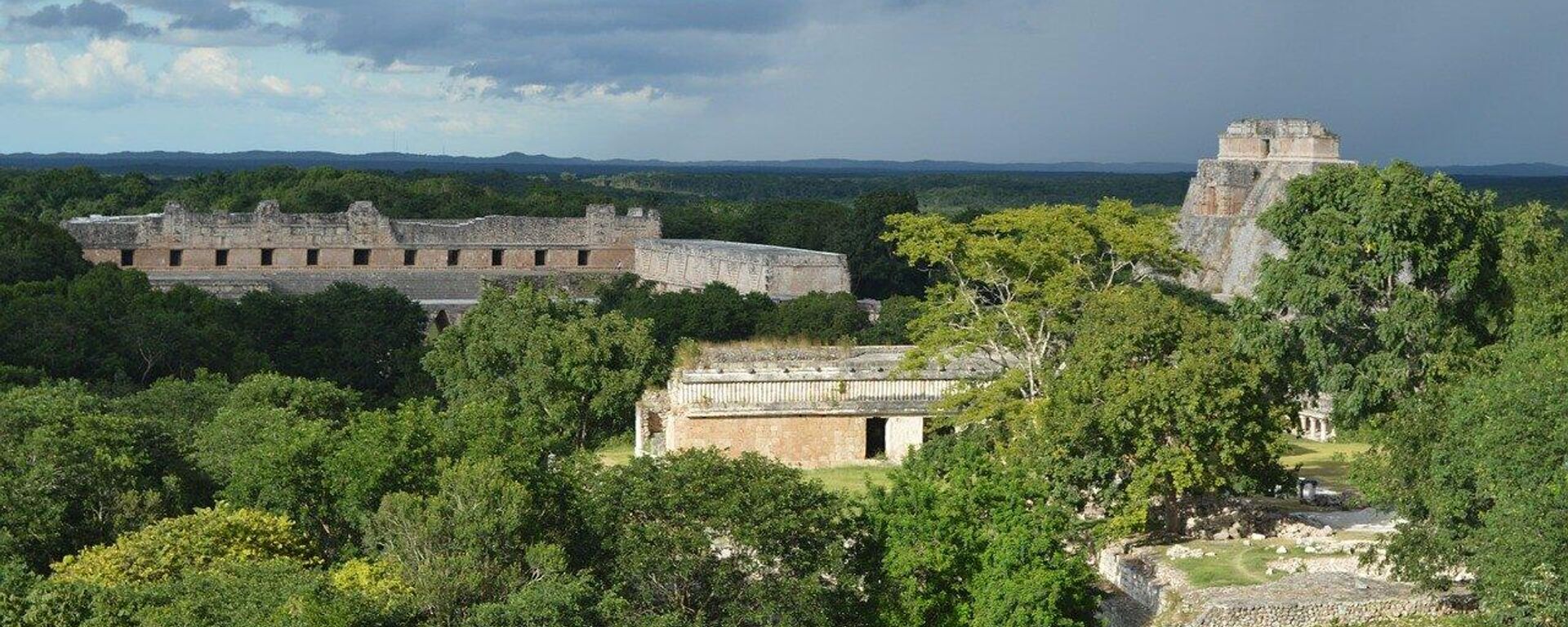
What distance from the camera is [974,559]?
59.6 feet

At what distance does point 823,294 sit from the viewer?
46.2 meters

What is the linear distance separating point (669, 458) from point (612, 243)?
3829 centimetres

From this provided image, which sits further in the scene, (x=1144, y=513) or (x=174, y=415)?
(x=174, y=415)

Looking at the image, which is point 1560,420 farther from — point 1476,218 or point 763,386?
point 763,386

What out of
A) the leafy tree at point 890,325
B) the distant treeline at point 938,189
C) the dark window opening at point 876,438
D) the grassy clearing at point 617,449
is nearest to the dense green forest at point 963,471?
the grassy clearing at point 617,449

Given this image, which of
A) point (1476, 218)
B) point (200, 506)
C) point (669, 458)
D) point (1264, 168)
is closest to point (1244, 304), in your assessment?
point (1476, 218)

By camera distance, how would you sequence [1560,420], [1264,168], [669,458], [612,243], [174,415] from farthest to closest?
1. [612,243]
2. [1264,168]
3. [174,415]
4. [669,458]
5. [1560,420]

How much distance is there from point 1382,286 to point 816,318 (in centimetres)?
2304

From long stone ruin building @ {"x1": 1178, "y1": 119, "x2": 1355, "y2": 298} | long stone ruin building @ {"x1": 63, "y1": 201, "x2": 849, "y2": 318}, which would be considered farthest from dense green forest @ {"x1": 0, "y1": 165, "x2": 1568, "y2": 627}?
long stone ruin building @ {"x1": 63, "y1": 201, "x2": 849, "y2": 318}

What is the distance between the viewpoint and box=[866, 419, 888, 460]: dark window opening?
81.7 feet

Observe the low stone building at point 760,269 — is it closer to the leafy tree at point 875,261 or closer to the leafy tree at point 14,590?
the leafy tree at point 875,261

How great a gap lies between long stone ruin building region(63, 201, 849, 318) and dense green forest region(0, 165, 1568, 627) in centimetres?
2486

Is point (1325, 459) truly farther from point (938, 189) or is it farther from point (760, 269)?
point (938, 189)

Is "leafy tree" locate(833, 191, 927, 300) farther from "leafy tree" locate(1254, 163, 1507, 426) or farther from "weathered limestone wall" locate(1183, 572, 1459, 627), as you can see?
"weathered limestone wall" locate(1183, 572, 1459, 627)
